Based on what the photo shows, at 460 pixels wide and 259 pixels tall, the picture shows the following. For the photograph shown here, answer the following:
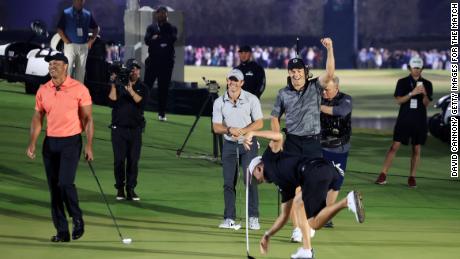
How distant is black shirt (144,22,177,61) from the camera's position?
2584 cm

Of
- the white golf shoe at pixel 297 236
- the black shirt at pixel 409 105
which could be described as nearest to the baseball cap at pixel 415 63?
the black shirt at pixel 409 105

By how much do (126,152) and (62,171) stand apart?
382 cm

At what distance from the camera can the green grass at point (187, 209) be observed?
13.1 meters

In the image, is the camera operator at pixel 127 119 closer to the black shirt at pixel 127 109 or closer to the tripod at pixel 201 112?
the black shirt at pixel 127 109

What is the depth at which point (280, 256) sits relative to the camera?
1266 cm

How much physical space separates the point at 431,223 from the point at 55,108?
550 cm

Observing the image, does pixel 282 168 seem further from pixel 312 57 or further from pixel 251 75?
pixel 312 57

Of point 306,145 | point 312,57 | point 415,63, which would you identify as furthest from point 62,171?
point 312,57

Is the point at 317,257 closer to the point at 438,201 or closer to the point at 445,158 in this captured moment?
the point at 438,201

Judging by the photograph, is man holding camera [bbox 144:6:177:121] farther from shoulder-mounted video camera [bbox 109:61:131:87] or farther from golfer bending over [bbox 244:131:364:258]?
golfer bending over [bbox 244:131:364:258]

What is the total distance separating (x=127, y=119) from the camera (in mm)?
16750

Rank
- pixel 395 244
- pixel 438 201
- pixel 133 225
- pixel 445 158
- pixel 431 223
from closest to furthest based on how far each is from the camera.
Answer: pixel 395 244, pixel 133 225, pixel 431 223, pixel 438 201, pixel 445 158

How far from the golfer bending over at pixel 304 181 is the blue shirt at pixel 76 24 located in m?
13.4

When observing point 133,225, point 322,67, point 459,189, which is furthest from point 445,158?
point 322,67
